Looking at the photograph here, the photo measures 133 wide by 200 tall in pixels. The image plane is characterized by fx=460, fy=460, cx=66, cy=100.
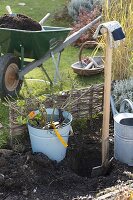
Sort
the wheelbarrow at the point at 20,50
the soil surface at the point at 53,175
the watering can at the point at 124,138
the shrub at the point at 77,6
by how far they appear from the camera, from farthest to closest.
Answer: the shrub at the point at 77,6, the wheelbarrow at the point at 20,50, the watering can at the point at 124,138, the soil surface at the point at 53,175

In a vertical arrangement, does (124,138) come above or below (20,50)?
below

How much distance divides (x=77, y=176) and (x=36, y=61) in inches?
83.2

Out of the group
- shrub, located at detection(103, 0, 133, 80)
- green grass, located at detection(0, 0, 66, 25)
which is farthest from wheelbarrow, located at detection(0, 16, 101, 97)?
green grass, located at detection(0, 0, 66, 25)

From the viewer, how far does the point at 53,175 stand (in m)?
3.97

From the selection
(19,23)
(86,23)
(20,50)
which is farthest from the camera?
(86,23)

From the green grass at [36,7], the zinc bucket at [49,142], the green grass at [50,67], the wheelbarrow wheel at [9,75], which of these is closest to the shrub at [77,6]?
the green grass at [50,67]

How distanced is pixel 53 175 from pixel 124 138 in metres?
0.71

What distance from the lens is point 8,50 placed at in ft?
18.5

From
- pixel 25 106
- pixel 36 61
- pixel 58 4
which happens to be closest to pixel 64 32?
pixel 36 61

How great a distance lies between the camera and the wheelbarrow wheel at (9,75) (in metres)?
5.35

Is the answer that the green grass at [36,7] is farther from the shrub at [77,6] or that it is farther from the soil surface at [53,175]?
the soil surface at [53,175]

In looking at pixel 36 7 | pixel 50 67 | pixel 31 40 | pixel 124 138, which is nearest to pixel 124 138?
pixel 124 138

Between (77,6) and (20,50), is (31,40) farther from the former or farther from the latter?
(77,6)

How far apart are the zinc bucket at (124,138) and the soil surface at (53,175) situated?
0.08 metres
